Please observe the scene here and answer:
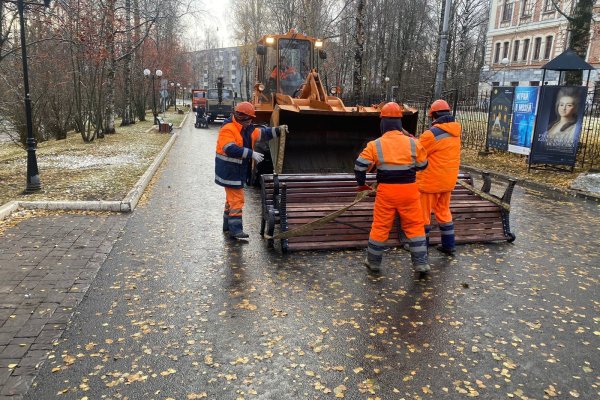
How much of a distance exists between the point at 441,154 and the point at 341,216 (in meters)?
1.54

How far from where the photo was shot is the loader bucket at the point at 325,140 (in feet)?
30.2

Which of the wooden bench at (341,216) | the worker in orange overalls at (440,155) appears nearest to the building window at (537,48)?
the wooden bench at (341,216)

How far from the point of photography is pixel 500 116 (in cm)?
1487

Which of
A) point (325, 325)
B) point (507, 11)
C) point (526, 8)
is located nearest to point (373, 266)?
point (325, 325)

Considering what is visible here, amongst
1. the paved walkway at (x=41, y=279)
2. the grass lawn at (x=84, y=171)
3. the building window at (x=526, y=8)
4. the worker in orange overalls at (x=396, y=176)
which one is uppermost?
the building window at (x=526, y=8)

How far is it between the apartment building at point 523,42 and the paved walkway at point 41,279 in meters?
43.1

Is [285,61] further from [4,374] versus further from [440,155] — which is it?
[4,374]

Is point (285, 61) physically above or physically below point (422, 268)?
above

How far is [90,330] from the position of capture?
3939mm

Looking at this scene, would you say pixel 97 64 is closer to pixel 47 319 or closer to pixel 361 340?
pixel 47 319

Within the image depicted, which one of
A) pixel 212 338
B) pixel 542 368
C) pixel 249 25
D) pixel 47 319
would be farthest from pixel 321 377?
pixel 249 25

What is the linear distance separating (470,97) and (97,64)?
14.7 metres

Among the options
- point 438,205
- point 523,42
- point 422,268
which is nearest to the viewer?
point 422,268

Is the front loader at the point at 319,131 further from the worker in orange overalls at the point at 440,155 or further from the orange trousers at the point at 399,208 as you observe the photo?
the orange trousers at the point at 399,208
